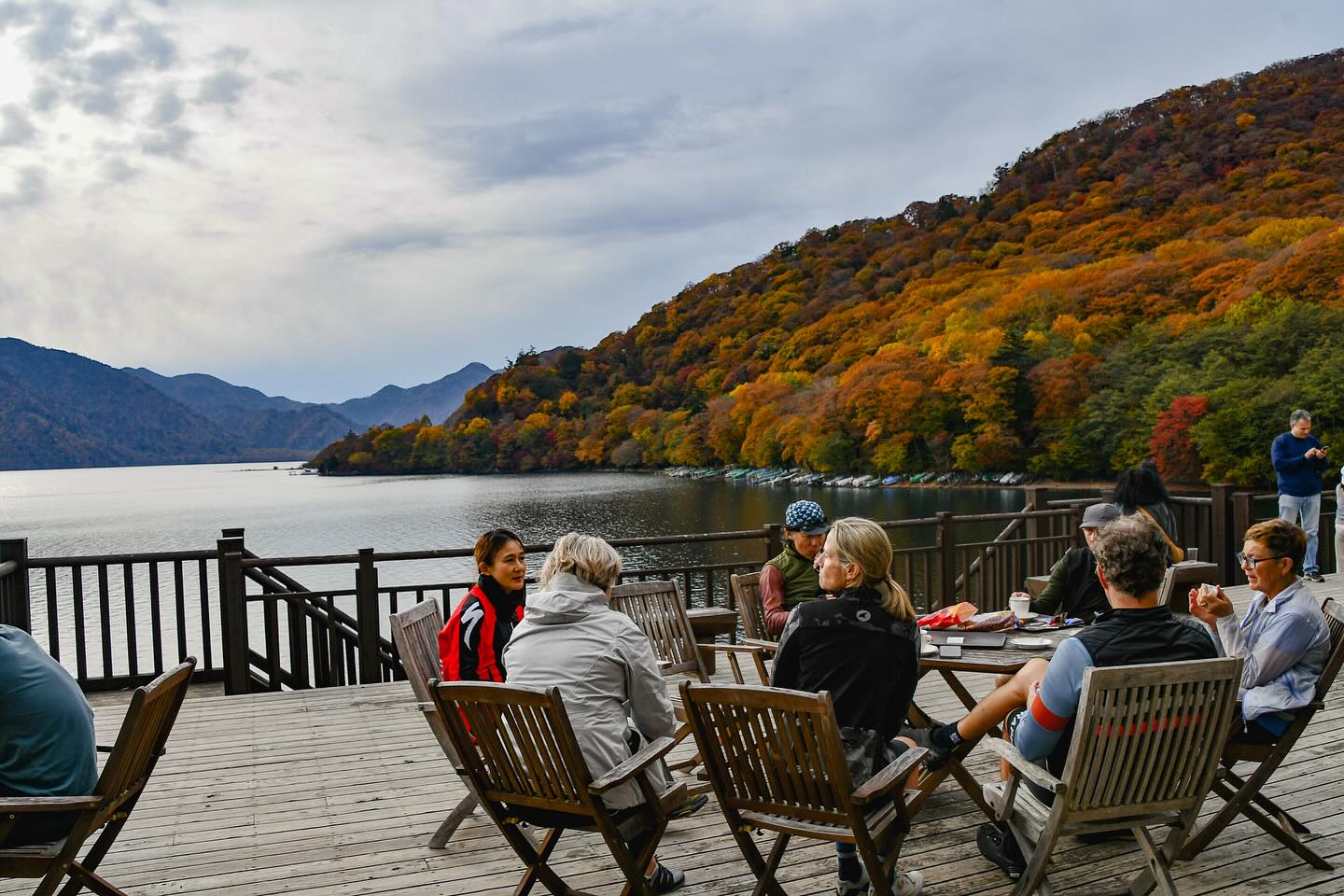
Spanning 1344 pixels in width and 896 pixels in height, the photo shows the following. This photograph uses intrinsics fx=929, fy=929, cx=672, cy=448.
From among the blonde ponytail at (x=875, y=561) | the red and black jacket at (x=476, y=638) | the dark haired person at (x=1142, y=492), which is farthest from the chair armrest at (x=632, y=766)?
the dark haired person at (x=1142, y=492)

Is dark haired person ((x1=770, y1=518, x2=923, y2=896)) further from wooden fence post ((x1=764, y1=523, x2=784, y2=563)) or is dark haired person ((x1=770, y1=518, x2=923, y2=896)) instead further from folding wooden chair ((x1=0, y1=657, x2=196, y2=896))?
wooden fence post ((x1=764, y1=523, x2=784, y2=563))

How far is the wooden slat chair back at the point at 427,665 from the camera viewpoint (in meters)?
3.47

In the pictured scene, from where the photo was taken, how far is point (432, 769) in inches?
176

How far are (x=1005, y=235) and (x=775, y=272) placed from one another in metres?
26.0

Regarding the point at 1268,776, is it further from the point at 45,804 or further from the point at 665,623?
the point at 45,804

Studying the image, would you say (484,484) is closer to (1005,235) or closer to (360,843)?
(1005,235)

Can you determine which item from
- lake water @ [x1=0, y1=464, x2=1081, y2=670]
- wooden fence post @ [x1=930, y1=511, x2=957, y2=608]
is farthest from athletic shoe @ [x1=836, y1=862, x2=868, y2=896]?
lake water @ [x1=0, y1=464, x2=1081, y2=670]

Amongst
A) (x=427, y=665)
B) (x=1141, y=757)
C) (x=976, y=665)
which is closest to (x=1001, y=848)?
(x=976, y=665)

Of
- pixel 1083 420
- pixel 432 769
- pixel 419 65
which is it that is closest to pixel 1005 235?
pixel 1083 420

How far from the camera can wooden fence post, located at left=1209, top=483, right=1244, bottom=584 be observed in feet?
30.5

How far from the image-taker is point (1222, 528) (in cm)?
934

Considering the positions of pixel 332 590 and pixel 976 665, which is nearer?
pixel 976 665

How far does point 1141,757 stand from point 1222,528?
26.6ft

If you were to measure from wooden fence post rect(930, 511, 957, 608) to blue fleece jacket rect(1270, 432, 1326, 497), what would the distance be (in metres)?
3.37
